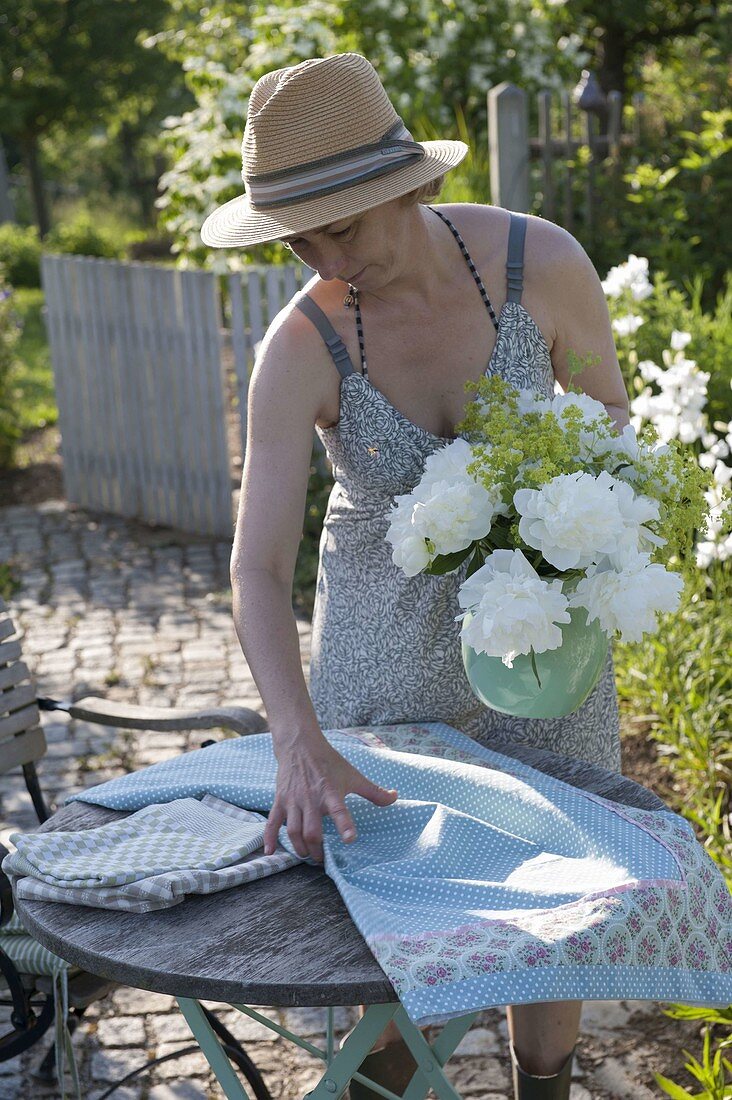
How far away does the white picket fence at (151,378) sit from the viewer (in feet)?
22.9

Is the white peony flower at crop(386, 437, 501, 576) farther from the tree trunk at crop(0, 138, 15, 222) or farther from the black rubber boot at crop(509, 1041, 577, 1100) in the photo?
the tree trunk at crop(0, 138, 15, 222)

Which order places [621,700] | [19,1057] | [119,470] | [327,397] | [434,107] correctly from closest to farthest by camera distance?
[327,397]
[19,1057]
[621,700]
[119,470]
[434,107]

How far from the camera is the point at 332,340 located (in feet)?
6.83

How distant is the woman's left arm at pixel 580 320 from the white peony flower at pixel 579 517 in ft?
1.40

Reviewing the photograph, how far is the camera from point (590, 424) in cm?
183

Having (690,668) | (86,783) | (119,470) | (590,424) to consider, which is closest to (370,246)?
(590,424)

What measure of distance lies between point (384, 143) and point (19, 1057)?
7.81 feet

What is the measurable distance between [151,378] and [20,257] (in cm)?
1294

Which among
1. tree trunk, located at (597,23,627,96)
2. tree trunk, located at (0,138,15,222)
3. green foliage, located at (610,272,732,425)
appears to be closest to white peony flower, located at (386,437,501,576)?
green foliage, located at (610,272,732,425)

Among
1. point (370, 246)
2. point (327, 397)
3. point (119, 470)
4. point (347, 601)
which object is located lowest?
point (119, 470)

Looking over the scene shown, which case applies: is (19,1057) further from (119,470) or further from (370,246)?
(119,470)

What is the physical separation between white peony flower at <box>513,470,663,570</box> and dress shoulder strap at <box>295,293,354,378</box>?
50 centimetres

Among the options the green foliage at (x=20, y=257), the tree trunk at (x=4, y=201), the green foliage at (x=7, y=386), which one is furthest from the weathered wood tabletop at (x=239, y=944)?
the tree trunk at (x=4, y=201)

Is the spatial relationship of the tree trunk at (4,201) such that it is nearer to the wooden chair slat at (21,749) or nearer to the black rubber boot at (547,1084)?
the wooden chair slat at (21,749)
